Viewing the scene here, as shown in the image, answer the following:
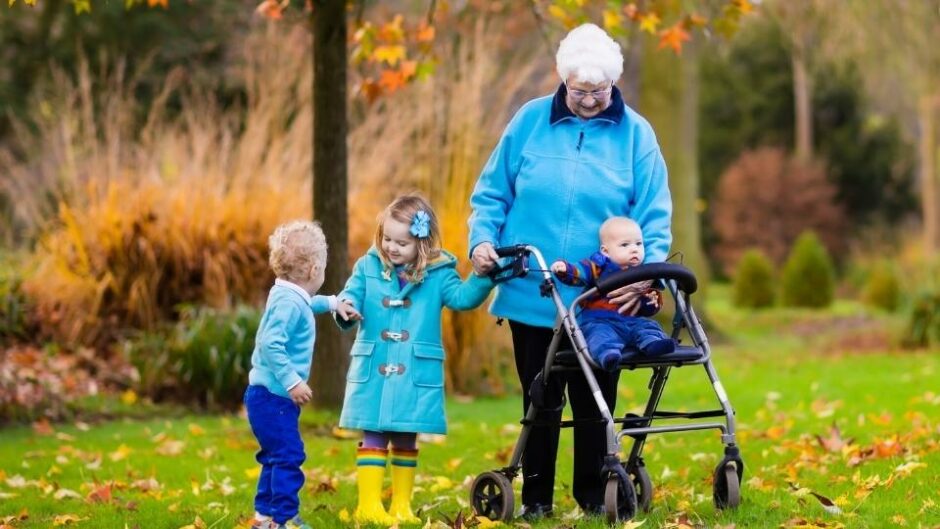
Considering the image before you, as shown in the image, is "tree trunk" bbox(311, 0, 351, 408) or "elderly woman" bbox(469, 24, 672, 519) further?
"tree trunk" bbox(311, 0, 351, 408)

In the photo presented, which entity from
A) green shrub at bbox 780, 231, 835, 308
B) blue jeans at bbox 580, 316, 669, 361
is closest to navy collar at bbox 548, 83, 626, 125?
blue jeans at bbox 580, 316, 669, 361

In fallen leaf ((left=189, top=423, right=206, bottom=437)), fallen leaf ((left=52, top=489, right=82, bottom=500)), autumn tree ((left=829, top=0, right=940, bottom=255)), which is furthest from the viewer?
autumn tree ((left=829, top=0, right=940, bottom=255))

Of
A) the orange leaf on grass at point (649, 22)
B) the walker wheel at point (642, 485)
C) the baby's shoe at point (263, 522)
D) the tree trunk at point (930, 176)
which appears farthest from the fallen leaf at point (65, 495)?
the tree trunk at point (930, 176)

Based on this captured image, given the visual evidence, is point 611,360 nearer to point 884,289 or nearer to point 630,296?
point 630,296

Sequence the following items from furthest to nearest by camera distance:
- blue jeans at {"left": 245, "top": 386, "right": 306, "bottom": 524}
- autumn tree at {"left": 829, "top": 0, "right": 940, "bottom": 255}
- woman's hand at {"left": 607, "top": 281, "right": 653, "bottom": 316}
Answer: autumn tree at {"left": 829, "top": 0, "right": 940, "bottom": 255} < woman's hand at {"left": 607, "top": 281, "right": 653, "bottom": 316} < blue jeans at {"left": 245, "top": 386, "right": 306, "bottom": 524}

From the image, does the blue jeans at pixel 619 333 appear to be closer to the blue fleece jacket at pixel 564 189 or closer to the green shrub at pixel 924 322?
the blue fleece jacket at pixel 564 189

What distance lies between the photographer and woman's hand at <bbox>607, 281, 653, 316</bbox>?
4.79 metres

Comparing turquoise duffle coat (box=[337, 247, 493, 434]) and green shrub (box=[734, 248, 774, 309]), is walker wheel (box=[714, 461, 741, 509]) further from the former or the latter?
green shrub (box=[734, 248, 774, 309])

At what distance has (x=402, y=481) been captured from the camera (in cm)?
517

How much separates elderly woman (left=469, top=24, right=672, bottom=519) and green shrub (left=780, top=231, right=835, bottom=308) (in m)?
18.6

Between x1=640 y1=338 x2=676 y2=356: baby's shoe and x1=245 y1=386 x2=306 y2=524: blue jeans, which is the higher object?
x1=640 y1=338 x2=676 y2=356: baby's shoe

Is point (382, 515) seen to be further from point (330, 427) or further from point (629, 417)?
point (330, 427)

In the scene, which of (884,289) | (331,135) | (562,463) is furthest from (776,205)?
(562,463)

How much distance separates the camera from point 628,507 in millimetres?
4746
